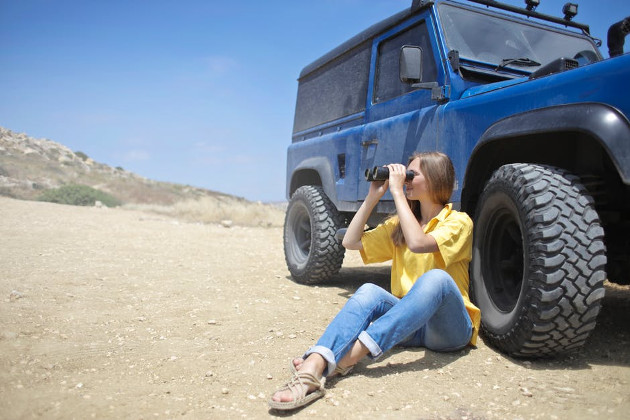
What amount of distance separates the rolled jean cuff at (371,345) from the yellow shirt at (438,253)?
0.50 metres

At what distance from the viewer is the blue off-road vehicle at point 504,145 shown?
97.2 inches

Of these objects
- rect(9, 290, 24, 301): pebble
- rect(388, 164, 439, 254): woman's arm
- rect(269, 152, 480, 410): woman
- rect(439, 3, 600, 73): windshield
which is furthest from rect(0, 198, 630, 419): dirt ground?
rect(439, 3, 600, 73): windshield

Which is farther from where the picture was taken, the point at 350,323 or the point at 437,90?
the point at 437,90

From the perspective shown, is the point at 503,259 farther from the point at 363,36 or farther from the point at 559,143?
the point at 363,36

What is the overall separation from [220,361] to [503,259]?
1688mm

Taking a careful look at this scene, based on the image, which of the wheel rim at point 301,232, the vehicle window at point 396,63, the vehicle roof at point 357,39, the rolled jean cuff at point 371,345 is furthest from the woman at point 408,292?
the wheel rim at point 301,232

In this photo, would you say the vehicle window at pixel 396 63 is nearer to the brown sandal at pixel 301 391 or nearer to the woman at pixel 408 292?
the woman at pixel 408 292

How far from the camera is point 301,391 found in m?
2.26

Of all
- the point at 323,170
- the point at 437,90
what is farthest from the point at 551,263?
the point at 323,170

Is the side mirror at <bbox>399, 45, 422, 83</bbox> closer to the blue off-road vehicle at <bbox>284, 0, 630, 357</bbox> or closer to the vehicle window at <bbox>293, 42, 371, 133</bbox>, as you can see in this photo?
the blue off-road vehicle at <bbox>284, 0, 630, 357</bbox>

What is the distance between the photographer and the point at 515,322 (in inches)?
105

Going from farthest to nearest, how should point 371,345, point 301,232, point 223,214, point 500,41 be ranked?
point 223,214, point 301,232, point 500,41, point 371,345

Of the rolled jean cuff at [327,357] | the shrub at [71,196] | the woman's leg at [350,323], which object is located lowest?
the rolled jean cuff at [327,357]

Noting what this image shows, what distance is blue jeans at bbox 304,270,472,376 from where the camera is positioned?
98.2 inches
